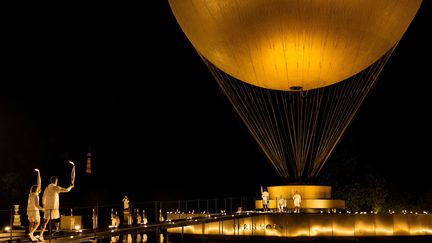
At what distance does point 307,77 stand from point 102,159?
27.9 m

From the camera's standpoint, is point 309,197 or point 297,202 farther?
point 309,197

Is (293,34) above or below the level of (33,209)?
above

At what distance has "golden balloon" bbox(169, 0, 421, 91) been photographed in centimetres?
1377

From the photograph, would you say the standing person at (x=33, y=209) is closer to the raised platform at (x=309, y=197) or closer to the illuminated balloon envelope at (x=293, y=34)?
the illuminated balloon envelope at (x=293, y=34)

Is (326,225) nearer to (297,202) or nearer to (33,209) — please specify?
(297,202)

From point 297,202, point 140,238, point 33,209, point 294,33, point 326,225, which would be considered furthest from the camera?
point 140,238

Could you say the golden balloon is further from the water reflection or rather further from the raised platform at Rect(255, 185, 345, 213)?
the water reflection

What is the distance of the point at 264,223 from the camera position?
1952cm

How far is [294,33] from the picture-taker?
572 inches

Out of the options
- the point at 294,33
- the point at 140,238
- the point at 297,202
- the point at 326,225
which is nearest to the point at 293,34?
the point at 294,33

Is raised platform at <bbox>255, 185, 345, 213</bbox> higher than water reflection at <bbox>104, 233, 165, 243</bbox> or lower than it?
higher

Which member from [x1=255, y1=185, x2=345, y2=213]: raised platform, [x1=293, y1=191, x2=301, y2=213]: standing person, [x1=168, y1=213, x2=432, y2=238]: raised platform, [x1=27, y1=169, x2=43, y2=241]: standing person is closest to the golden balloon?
[x1=168, y1=213, x2=432, y2=238]: raised platform

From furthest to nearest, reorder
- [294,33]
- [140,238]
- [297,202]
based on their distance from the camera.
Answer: [140,238] → [297,202] → [294,33]

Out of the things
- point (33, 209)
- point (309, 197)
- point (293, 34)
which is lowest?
point (309, 197)
